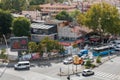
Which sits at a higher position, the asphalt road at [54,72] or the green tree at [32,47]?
the green tree at [32,47]

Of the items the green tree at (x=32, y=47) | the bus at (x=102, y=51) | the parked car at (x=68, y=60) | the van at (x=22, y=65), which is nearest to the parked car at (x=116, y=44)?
the bus at (x=102, y=51)

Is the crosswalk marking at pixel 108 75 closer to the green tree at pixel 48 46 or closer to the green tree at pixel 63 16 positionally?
the green tree at pixel 48 46

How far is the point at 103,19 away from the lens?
222ft

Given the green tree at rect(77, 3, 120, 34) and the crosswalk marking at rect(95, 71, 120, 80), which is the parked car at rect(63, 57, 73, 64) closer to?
the crosswalk marking at rect(95, 71, 120, 80)

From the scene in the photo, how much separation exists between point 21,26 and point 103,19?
17.4 m

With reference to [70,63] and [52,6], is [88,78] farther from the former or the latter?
[52,6]

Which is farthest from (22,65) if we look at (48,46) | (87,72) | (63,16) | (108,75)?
(63,16)

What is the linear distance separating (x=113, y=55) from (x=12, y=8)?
49771 millimetres

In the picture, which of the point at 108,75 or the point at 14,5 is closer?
the point at 108,75

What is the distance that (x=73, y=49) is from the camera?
194 ft

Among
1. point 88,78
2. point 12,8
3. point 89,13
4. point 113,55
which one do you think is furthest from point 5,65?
point 12,8

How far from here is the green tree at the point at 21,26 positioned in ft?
221

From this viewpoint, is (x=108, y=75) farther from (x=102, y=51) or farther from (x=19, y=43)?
(x=19, y=43)

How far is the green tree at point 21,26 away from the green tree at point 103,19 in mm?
12487
